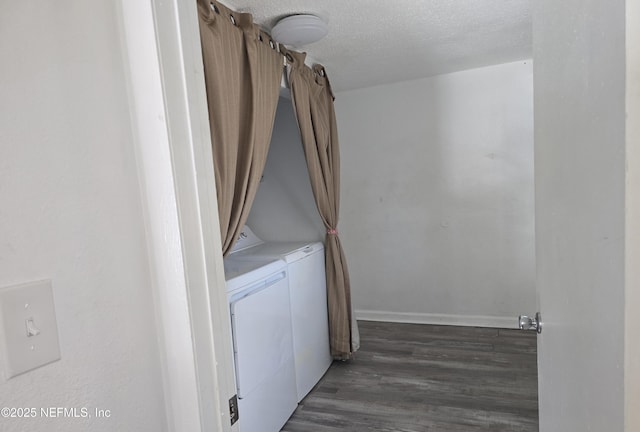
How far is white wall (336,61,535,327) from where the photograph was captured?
3.13 metres

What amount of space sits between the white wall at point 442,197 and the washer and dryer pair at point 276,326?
104 centimetres

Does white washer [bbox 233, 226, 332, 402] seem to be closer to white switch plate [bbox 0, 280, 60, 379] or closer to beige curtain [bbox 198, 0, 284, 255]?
beige curtain [bbox 198, 0, 284, 255]

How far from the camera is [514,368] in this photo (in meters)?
2.57

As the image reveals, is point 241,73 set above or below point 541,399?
above

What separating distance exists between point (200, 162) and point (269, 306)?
4.66ft

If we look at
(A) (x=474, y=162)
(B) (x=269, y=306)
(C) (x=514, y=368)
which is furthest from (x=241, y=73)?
(C) (x=514, y=368)

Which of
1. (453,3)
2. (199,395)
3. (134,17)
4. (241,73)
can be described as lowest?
(199,395)

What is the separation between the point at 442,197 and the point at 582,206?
2.85 m

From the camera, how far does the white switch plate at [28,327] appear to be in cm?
51

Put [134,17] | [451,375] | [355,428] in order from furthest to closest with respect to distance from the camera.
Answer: [451,375]
[355,428]
[134,17]

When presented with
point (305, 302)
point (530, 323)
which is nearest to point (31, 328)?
point (530, 323)

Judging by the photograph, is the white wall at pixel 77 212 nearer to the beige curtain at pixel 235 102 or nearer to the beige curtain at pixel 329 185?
the beige curtain at pixel 235 102

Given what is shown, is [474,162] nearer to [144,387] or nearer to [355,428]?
[355,428]

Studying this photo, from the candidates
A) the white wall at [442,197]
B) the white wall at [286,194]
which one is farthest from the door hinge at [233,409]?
the white wall at [442,197]
